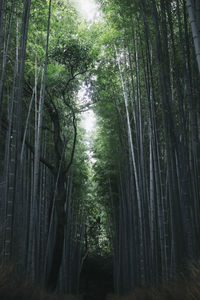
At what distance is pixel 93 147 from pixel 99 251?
655 centimetres

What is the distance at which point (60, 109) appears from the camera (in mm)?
5453

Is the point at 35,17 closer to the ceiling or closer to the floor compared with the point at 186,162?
closer to the ceiling

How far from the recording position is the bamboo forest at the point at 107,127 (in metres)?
2.48

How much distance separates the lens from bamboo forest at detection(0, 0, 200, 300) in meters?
2.48

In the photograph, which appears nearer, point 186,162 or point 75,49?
point 186,162

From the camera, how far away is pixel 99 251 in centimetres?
1260

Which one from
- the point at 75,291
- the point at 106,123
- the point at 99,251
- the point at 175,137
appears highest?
the point at 106,123

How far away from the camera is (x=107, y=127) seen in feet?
21.6

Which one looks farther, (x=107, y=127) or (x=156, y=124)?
(x=107, y=127)

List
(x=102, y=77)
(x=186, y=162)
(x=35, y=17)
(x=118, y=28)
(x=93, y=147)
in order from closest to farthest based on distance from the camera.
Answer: (x=186, y=162) < (x=35, y=17) < (x=118, y=28) < (x=102, y=77) < (x=93, y=147)

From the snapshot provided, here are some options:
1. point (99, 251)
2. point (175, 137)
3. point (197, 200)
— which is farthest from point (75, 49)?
point (99, 251)

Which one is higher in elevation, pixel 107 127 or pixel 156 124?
pixel 107 127

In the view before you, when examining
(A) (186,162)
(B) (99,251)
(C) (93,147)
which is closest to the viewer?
(A) (186,162)

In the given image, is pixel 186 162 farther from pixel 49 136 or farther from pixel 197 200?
pixel 49 136
